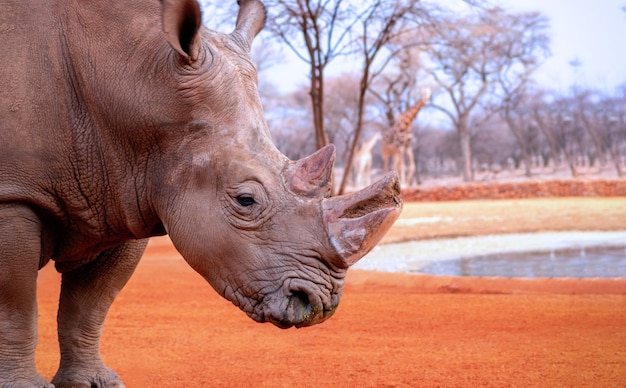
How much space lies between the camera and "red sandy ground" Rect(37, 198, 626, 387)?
4.65m

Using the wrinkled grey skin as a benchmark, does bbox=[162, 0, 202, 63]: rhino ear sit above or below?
above

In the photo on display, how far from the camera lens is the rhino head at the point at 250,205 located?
2.87 meters

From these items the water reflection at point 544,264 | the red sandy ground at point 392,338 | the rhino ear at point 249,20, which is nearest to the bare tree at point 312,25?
the water reflection at point 544,264

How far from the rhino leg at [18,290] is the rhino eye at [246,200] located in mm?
864

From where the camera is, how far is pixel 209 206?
307 cm

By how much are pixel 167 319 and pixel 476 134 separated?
51354mm

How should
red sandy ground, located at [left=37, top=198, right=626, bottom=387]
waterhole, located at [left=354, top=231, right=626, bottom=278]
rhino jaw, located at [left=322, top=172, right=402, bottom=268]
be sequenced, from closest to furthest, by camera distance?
rhino jaw, located at [left=322, top=172, right=402, bottom=268] < red sandy ground, located at [left=37, top=198, right=626, bottom=387] < waterhole, located at [left=354, top=231, right=626, bottom=278]

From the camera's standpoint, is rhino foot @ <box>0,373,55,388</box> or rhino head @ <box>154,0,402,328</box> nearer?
rhino head @ <box>154,0,402,328</box>

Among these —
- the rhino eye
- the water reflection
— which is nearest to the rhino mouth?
the rhino eye

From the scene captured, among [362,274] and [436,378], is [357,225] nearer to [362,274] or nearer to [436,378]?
[436,378]

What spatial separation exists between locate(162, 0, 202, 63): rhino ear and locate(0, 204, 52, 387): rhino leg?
2.96 ft

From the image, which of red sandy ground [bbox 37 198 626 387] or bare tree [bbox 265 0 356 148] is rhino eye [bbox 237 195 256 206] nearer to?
red sandy ground [bbox 37 198 626 387]

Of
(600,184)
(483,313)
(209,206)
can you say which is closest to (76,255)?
(209,206)

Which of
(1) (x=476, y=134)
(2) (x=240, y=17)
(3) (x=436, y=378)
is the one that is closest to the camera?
(2) (x=240, y=17)
